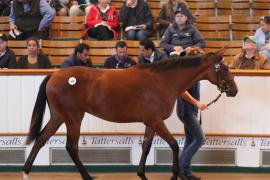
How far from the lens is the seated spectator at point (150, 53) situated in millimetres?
10070

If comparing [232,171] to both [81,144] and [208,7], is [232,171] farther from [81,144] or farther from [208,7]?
[208,7]

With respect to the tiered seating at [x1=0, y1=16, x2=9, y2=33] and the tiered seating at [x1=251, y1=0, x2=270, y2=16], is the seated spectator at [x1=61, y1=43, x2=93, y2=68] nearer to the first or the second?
the tiered seating at [x1=0, y1=16, x2=9, y2=33]

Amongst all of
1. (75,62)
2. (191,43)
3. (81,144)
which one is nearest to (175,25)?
(191,43)

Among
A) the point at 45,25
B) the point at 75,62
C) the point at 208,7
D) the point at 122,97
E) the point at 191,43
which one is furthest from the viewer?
the point at 208,7

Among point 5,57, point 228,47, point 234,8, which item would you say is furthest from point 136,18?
point 5,57

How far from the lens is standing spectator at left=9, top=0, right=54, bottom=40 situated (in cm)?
1209

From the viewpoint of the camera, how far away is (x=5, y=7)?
43.8ft

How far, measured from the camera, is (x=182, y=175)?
8930 mm

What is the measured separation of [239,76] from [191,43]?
1818 millimetres

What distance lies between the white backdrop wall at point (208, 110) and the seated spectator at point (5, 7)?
3.92 m

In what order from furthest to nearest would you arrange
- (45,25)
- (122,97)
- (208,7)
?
(208,7) < (45,25) < (122,97)

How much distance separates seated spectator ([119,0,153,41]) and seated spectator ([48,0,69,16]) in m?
1.36

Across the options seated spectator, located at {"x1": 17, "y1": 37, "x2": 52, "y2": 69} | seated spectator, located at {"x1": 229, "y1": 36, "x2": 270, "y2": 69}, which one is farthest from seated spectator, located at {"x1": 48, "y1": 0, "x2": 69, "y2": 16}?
seated spectator, located at {"x1": 229, "y1": 36, "x2": 270, "y2": 69}

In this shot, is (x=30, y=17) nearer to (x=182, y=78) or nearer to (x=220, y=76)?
(x=182, y=78)
